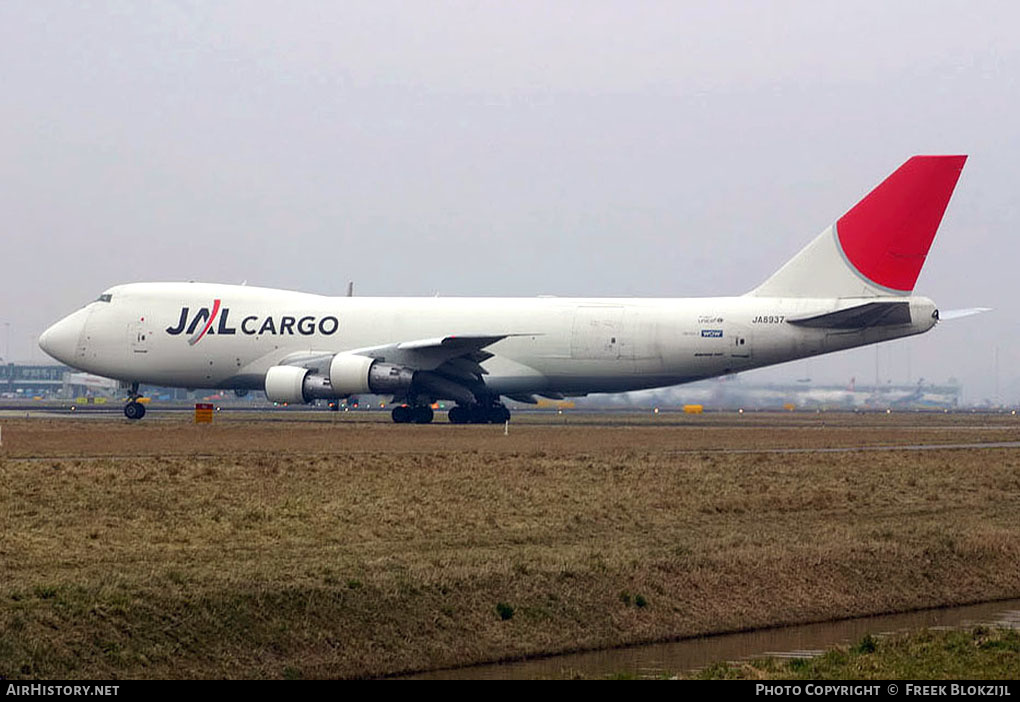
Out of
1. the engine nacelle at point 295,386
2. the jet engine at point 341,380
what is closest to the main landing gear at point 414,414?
the jet engine at point 341,380

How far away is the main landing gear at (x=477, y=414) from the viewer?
51594 millimetres

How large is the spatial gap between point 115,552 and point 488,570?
17.8ft

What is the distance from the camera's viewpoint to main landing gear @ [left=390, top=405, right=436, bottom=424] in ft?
166

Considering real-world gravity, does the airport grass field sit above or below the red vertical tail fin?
below

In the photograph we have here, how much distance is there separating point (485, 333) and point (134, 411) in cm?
1357

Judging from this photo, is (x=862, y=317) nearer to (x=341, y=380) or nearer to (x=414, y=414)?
(x=414, y=414)

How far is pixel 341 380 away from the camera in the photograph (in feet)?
159

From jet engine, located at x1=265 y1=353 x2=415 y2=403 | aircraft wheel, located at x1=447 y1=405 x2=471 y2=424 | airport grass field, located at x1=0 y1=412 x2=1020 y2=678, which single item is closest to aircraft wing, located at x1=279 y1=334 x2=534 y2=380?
jet engine, located at x1=265 y1=353 x2=415 y2=403

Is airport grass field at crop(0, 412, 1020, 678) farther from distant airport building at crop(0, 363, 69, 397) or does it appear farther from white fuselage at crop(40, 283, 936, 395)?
distant airport building at crop(0, 363, 69, 397)

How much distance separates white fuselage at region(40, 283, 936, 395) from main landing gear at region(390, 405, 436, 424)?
239 centimetres

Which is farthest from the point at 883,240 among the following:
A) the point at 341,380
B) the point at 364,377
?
the point at 341,380

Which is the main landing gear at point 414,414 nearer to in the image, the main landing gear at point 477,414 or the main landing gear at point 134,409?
the main landing gear at point 477,414

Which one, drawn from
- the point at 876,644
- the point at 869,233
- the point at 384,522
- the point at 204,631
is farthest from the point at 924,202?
the point at 204,631
